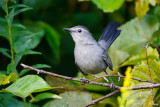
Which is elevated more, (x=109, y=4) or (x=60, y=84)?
(x=109, y=4)

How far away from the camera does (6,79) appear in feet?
7.19

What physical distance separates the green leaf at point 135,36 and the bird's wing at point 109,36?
82 millimetres

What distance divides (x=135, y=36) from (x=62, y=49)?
153 cm

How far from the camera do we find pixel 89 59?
126 inches

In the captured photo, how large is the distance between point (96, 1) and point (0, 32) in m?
1.52

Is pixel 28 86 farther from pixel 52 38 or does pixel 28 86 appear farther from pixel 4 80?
pixel 52 38

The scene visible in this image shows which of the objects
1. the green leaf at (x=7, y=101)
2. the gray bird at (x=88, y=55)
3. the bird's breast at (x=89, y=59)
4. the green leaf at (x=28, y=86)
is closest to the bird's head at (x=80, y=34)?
the gray bird at (x=88, y=55)

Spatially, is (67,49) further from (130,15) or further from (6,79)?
(6,79)

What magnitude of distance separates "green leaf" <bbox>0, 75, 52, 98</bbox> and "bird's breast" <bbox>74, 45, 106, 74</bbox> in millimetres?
1121

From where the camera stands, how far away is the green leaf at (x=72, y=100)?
2702 millimetres

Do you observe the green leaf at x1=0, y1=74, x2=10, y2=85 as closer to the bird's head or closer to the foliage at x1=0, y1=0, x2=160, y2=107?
the foliage at x1=0, y1=0, x2=160, y2=107

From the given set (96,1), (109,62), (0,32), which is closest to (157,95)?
(109,62)

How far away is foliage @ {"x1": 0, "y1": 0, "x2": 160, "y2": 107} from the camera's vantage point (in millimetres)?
2461

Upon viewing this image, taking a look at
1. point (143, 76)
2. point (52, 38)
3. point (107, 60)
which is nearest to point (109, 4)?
point (107, 60)
